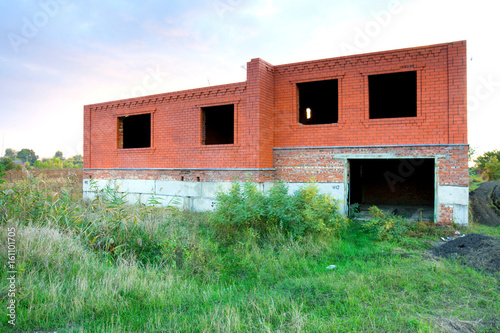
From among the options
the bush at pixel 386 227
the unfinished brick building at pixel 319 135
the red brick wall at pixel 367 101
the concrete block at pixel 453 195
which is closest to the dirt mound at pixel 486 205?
the unfinished brick building at pixel 319 135

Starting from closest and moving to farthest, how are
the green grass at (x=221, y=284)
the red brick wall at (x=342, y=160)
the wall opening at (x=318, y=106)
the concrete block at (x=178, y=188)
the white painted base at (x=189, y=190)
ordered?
the green grass at (x=221, y=284) → the red brick wall at (x=342, y=160) → the white painted base at (x=189, y=190) → the concrete block at (x=178, y=188) → the wall opening at (x=318, y=106)

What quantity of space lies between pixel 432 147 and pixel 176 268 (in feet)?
26.7

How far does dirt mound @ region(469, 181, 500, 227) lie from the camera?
10656mm

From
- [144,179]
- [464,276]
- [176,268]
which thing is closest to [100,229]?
[176,268]

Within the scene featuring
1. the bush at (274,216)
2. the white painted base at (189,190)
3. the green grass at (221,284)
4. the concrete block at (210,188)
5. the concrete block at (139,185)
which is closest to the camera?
the green grass at (221,284)

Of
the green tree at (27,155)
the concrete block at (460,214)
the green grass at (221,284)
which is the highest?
the green tree at (27,155)

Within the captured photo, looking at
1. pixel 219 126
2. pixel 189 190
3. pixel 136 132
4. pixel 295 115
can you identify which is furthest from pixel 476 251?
pixel 136 132

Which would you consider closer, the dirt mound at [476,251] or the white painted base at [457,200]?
the dirt mound at [476,251]

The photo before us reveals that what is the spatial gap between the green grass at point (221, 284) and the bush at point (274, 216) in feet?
1.08

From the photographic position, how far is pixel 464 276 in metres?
5.29

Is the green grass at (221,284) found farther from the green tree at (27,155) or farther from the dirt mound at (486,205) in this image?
the green tree at (27,155)

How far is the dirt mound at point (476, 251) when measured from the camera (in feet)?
18.9

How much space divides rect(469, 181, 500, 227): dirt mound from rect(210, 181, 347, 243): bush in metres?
5.83

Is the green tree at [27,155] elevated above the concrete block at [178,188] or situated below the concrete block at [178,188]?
above
